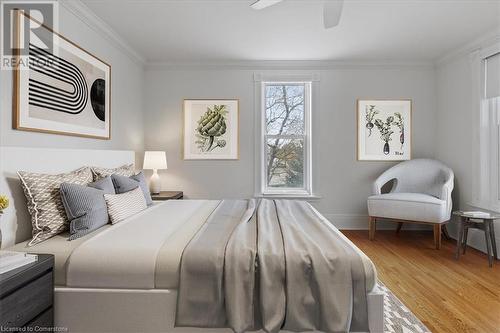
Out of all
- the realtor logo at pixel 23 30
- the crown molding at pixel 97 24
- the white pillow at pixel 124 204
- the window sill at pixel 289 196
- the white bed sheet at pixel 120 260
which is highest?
the crown molding at pixel 97 24

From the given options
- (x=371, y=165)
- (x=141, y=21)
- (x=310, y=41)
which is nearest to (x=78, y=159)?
(x=141, y=21)

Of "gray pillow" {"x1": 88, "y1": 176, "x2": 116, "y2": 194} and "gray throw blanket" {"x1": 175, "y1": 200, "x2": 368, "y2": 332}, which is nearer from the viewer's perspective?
"gray throw blanket" {"x1": 175, "y1": 200, "x2": 368, "y2": 332}

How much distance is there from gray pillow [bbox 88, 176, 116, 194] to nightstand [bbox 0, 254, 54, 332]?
2.65 ft

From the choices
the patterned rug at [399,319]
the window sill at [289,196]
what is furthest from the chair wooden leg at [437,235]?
the patterned rug at [399,319]

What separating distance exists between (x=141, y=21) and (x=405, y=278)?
12.1 feet

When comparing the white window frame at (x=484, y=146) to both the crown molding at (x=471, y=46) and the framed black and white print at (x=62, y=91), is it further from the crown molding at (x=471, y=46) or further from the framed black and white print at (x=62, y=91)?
the framed black and white print at (x=62, y=91)

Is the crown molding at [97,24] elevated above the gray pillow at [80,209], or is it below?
above

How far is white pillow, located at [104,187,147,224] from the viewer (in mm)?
2326

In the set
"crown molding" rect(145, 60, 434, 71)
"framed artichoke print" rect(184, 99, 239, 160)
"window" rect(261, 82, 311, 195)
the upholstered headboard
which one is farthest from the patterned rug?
"crown molding" rect(145, 60, 434, 71)

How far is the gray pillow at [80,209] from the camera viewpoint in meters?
2.02

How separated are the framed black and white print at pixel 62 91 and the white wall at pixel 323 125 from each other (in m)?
1.17

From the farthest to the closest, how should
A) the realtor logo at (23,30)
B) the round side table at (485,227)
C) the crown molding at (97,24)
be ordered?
the round side table at (485,227), the crown molding at (97,24), the realtor logo at (23,30)

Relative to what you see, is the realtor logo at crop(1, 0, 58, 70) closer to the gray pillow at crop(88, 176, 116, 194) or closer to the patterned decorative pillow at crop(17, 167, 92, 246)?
the patterned decorative pillow at crop(17, 167, 92, 246)

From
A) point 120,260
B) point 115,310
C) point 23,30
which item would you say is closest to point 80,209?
point 120,260
